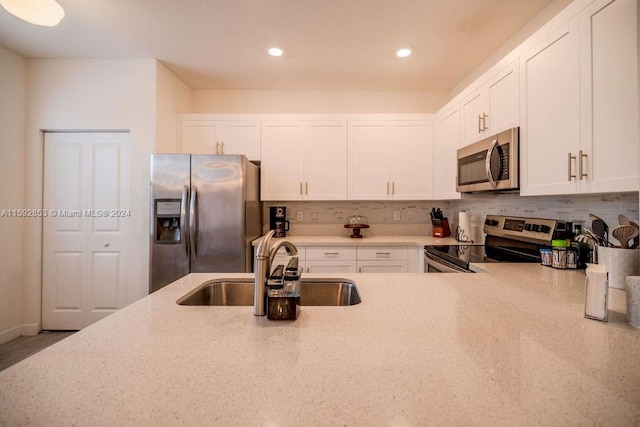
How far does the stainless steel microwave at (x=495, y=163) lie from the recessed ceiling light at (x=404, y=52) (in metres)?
1.02

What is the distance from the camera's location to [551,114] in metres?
1.54

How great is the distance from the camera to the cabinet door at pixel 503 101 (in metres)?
1.83

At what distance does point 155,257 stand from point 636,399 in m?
2.90

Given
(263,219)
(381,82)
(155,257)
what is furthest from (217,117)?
(381,82)

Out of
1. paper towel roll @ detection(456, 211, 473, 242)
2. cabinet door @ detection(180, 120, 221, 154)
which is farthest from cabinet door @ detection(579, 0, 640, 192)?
cabinet door @ detection(180, 120, 221, 154)

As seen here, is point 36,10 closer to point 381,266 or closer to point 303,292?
point 303,292

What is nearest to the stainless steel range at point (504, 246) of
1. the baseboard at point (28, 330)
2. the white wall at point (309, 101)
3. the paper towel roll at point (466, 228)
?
the paper towel roll at point (466, 228)

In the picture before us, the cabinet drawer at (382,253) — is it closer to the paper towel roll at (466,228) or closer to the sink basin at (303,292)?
the paper towel roll at (466,228)

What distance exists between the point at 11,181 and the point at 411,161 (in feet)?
12.9

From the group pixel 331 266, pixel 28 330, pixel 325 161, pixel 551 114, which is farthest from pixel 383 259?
pixel 28 330

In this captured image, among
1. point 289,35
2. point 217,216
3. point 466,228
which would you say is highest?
point 289,35

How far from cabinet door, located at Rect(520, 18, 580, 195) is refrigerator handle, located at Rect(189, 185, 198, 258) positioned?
8.09ft

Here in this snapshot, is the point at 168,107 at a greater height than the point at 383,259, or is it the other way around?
the point at 168,107

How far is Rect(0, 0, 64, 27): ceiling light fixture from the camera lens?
156 cm
